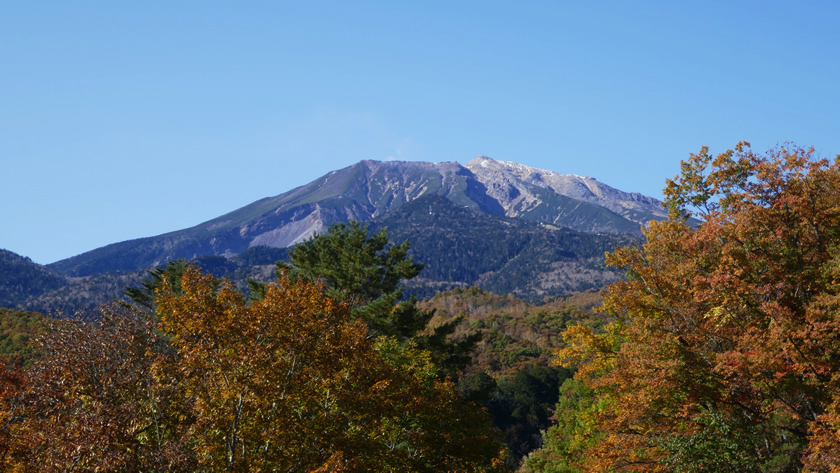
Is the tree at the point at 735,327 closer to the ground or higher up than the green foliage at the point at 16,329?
closer to the ground

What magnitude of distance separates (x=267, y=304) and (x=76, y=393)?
4.82 meters

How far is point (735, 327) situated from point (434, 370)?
12921 millimetres

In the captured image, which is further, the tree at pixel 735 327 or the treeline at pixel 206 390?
the tree at pixel 735 327

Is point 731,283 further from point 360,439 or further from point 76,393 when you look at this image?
point 76,393

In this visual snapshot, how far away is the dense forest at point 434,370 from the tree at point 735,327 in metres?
0.08

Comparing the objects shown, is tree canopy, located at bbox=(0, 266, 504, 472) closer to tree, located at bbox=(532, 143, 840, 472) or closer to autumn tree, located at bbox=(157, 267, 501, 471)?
autumn tree, located at bbox=(157, 267, 501, 471)

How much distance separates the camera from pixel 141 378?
15000 mm

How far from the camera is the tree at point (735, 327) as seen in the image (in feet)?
58.7

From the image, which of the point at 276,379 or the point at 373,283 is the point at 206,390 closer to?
the point at 276,379

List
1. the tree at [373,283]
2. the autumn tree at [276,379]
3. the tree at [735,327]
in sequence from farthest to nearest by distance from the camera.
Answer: the tree at [373,283]
the tree at [735,327]
the autumn tree at [276,379]

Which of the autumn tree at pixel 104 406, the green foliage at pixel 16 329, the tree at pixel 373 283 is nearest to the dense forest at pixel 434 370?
the autumn tree at pixel 104 406

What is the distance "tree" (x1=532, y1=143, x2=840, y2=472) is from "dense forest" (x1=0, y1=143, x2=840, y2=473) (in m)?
0.08

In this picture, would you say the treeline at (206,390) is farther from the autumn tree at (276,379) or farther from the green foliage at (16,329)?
the green foliage at (16,329)

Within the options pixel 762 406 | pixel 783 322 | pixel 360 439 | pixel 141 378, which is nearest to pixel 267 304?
pixel 141 378
